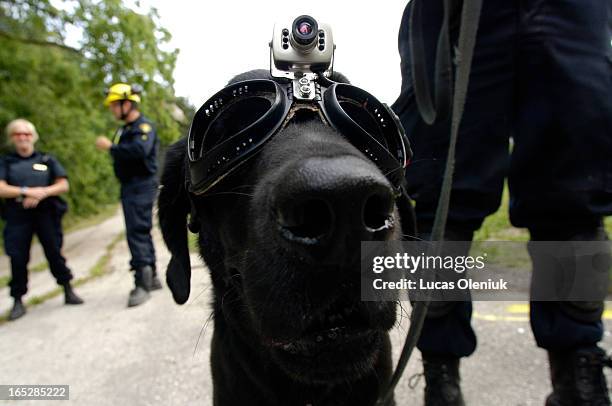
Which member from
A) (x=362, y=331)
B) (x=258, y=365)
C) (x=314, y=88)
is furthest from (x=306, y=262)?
(x=258, y=365)

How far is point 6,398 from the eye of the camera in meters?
2.99

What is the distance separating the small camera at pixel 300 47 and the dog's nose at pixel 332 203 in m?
0.73

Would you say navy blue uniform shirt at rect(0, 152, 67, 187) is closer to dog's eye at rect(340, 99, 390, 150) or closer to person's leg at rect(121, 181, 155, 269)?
person's leg at rect(121, 181, 155, 269)

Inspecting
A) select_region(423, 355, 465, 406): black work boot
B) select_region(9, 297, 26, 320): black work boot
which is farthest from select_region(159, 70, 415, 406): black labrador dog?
select_region(9, 297, 26, 320): black work boot

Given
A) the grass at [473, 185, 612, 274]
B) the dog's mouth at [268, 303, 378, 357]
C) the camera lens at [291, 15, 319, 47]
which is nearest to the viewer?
the dog's mouth at [268, 303, 378, 357]

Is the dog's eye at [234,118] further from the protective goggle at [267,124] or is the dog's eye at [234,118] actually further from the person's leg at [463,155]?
the person's leg at [463,155]

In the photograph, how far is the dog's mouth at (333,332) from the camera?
1.14 meters

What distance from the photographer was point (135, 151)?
4.62 m

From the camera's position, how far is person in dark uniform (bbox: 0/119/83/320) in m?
4.91

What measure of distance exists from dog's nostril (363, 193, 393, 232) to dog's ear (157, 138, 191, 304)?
4.23 feet

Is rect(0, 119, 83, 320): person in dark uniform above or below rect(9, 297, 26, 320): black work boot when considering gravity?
above

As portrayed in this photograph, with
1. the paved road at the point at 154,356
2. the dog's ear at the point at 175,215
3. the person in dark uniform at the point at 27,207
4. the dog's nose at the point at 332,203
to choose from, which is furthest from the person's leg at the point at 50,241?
the dog's nose at the point at 332,203

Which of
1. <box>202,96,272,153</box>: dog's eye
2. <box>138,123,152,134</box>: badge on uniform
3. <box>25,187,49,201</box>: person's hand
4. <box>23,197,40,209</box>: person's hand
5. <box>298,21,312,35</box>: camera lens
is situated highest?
<box>138,123,152,134</box>: badge on uniform

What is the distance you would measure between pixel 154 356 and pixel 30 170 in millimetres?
3213
